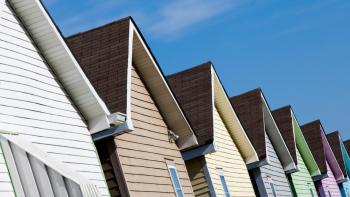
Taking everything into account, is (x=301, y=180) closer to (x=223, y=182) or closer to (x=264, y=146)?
(x=264, y=146)

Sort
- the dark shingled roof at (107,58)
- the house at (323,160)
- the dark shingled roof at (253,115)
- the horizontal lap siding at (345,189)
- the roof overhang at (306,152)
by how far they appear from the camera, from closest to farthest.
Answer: the dark shingled roof at (107,58), the dark shingled roof at (253,115), the roof overhang at (306,152), the house at (323,160), the horizontal lap siding at (345,189)

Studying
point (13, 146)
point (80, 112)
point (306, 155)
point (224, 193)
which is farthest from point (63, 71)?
point (306, 155)

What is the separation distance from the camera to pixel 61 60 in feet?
51.4

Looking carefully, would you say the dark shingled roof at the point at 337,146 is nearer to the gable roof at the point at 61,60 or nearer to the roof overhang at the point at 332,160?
the roof overhang at the point at 332,160

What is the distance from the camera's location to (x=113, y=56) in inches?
715

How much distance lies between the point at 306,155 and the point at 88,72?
24345 millimetres

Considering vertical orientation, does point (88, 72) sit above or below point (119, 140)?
above

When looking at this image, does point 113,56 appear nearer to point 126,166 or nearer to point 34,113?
point 126,166

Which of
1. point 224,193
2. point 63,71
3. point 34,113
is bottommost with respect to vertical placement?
point 224,193

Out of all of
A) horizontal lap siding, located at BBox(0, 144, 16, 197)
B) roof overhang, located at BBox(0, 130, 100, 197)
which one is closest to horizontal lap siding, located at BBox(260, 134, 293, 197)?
roof overhang, located at BBox(0, 130, 100, 197)

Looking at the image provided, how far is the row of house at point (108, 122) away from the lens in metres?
12.9

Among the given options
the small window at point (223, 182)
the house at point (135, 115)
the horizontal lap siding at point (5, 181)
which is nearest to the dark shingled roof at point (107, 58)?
the house at point (135, 115)

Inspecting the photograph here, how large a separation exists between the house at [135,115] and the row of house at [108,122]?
0.03 meters

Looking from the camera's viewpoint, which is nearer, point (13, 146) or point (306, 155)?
point (13, 146)
